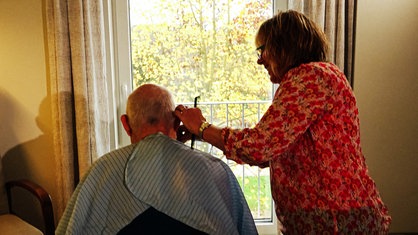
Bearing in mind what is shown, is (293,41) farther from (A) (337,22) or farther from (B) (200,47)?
(B) (200,47)

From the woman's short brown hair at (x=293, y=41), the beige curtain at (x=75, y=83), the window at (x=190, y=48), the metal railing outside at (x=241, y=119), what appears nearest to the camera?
the woman's short brown hair at (x=293, y=41)

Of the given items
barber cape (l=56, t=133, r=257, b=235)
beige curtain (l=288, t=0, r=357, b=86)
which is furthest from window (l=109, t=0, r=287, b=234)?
barber cape (l=56, t=133, r=257, b=235)

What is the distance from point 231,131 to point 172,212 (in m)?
0.35

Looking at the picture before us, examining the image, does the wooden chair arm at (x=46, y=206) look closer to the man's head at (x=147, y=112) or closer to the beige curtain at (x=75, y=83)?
the beige curtain at (x=75, y=83)

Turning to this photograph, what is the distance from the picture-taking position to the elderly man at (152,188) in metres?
1.35

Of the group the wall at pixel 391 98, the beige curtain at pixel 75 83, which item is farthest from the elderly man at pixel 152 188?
the wall at pixel 391 98

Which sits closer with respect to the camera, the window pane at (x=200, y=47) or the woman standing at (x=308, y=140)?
the woman standing at (x=308, y=140)

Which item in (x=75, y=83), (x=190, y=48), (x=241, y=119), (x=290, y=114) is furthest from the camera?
(x=241, y=119)

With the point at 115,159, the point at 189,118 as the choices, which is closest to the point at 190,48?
the point at 189,118

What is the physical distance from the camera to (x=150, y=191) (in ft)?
4.45

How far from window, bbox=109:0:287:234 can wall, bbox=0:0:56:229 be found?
45 centimetres

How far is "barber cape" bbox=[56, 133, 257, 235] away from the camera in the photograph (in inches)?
53.3

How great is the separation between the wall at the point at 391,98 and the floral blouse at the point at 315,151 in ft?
3.75

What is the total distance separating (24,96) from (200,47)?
3.76ft
